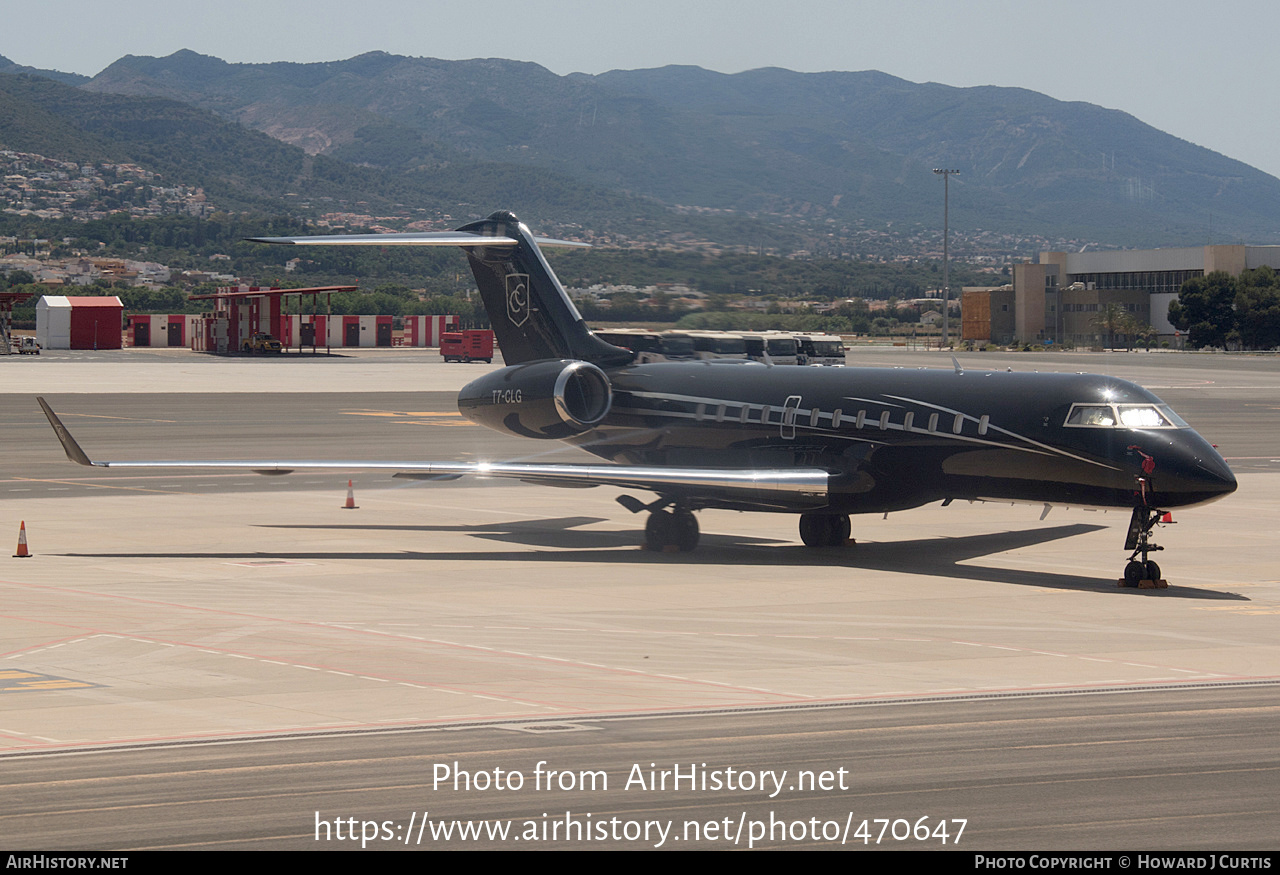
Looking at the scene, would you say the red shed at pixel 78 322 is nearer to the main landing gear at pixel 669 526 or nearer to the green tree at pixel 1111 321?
the green tree at pixel 1111 321

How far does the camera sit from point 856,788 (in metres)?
12.5

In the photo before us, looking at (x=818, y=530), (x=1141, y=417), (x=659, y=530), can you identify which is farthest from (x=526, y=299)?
(x=1141, y=417)

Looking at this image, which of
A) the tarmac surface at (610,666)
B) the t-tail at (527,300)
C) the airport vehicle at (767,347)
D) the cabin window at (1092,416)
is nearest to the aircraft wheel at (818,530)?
the tarmac surface at (610,666)

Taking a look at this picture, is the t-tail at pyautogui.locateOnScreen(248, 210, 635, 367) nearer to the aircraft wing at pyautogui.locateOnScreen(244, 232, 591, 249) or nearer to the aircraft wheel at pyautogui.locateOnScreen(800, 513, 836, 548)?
the aircraft wing at pyautogui.locateOnScreen(244, 232, 591, 249)

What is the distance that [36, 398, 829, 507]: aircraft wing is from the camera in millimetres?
28156

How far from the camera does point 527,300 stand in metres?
34.8

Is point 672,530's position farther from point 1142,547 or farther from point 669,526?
point 1142,547

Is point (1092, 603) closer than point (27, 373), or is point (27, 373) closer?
point (1092, 603)

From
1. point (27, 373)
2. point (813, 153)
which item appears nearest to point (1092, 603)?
point (813, 153)

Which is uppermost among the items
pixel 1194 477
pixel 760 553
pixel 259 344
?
pixel 1194 477

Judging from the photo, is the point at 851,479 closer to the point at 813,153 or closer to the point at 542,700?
the point at 542,700

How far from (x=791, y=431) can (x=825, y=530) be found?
2355mm

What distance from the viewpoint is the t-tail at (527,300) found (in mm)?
34531
